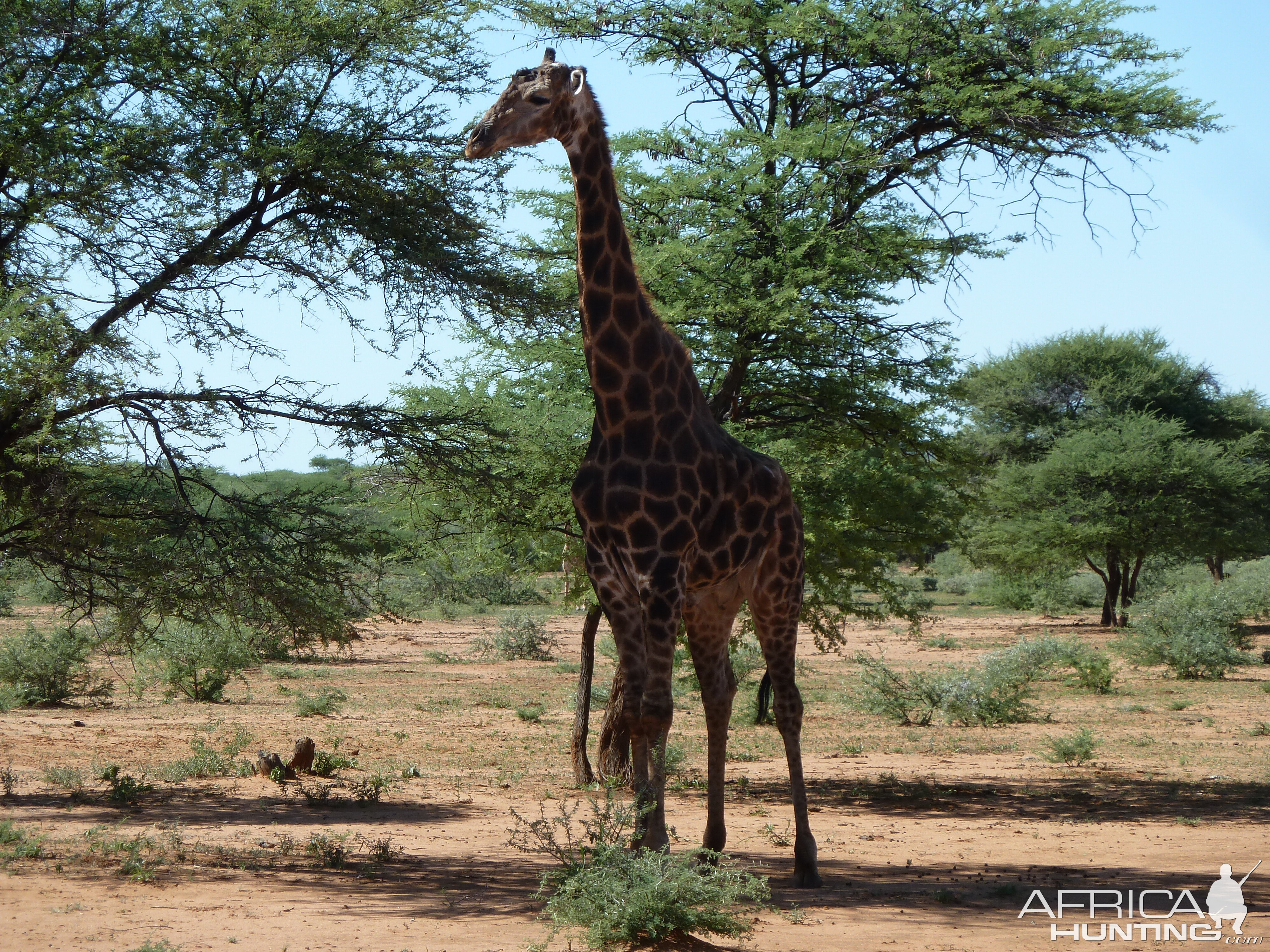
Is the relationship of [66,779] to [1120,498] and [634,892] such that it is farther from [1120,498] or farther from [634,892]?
[1120,498]

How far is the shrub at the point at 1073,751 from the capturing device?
43.8 feet

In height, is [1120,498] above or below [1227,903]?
above

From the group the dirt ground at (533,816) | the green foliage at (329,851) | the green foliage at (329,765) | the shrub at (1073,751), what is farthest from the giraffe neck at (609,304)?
the shrub at (1073,751)

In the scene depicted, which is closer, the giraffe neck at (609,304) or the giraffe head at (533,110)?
the giraffe head at (533,110)

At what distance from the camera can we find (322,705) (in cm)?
1659

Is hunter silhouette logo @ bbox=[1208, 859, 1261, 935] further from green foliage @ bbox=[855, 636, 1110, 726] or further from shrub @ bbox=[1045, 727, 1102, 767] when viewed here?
green foliage @ bbox=[855, 636, 1110, 726]

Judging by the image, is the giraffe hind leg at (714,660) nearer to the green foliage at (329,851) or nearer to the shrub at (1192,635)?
the green foliage at (329,851)

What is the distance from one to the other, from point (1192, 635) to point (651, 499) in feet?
62.2

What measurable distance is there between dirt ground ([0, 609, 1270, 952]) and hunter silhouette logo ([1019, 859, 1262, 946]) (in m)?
0.05

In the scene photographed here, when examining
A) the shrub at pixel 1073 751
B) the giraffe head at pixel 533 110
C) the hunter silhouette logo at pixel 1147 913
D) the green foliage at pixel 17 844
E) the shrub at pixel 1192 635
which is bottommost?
the green foliage at pixel 17 844

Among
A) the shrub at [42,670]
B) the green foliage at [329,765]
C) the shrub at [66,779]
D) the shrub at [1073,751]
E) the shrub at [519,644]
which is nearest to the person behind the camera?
the shrub at [66,779]

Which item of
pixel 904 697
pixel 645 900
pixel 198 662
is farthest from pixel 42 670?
pixel 645 900

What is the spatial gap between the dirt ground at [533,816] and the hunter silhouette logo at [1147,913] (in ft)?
0.17

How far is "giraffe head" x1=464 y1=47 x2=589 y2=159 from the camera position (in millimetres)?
6223
